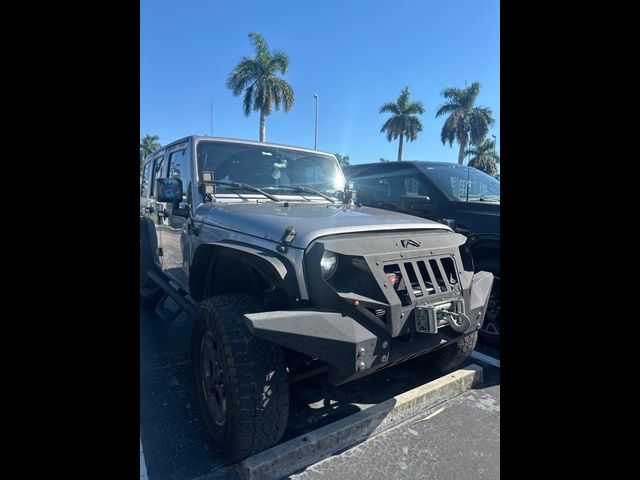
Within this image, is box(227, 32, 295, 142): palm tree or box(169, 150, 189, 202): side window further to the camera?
box(227, 32, 295, 142): palm tree

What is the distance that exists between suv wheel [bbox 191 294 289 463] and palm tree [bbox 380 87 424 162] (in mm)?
33545

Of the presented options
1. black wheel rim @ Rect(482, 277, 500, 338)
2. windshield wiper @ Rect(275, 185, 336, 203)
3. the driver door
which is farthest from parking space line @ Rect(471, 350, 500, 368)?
the driver door

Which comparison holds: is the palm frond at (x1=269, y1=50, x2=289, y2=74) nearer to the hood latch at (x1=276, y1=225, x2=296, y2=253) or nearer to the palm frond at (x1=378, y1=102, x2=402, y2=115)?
the palm frond at (x1=378, y1=102, x2=402, y2=115)

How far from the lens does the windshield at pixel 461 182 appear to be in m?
4.60

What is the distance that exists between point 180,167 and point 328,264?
2.25 m

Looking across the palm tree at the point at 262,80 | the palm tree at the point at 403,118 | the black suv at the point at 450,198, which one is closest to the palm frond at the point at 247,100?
the palm tree at the point at 262,80

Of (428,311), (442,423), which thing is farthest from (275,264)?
(442,423)

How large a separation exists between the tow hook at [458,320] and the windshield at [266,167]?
1.85m

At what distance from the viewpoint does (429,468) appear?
2.21m

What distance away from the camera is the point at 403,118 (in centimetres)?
3403

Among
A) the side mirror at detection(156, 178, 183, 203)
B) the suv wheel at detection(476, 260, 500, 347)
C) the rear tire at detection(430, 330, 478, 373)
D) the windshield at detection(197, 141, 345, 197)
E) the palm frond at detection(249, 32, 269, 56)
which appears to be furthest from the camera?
the palm frond at detection(249, 32, 269, 56)

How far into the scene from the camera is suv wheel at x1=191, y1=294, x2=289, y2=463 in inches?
78.7

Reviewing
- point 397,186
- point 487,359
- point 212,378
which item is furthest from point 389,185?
point 212,378
